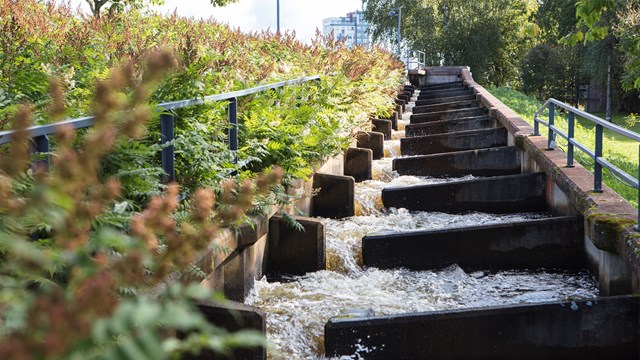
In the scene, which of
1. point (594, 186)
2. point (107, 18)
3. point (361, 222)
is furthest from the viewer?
point (107, 18)

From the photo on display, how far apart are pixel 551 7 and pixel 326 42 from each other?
46.5 m

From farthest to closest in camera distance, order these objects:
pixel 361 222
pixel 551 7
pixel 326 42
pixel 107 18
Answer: pixel 551 7, pixel 326 42, pixel 107 18, pixel 361 222

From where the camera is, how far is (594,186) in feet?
Answer: 23.6

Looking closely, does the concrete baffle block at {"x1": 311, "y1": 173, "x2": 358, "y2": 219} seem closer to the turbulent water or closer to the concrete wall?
the turbulent water

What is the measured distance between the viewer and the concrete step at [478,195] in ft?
31.5

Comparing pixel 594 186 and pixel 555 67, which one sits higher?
pixel 555 67

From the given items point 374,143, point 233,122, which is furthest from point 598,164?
point 374,143

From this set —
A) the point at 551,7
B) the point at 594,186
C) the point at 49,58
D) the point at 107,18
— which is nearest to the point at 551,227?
the point at 594,186

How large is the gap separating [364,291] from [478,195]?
3.60 m

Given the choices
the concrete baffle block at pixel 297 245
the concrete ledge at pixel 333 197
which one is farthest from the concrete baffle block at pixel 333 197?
the concrete baffle block at pixel 297 245

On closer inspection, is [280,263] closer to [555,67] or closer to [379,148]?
[379,148]

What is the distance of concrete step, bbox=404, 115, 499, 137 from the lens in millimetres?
16438

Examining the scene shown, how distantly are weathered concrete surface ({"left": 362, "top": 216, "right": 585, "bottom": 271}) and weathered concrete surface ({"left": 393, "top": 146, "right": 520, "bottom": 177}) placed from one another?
4.73m

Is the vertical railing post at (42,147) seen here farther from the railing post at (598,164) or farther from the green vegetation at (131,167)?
the railing post at (598,164)
